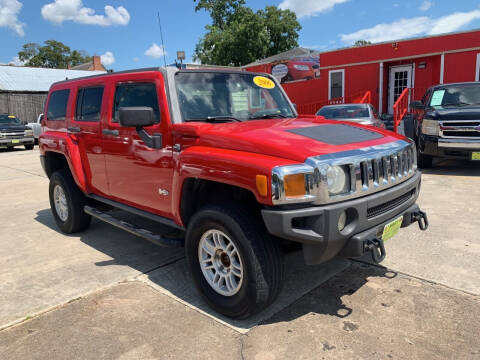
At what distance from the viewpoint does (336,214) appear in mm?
2561

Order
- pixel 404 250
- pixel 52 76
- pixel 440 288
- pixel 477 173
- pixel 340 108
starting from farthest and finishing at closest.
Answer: pixel 52 76
pixel 340 108
pixel 477 173
pixel 404 250
pixel 440 288

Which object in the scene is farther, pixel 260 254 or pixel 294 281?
pixel 294 281

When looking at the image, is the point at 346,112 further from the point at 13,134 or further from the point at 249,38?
the point at 249,38

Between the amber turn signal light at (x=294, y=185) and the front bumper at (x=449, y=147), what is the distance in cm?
644

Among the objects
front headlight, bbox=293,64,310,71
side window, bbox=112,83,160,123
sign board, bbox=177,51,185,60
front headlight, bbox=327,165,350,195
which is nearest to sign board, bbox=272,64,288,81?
front headlight, bbox=293,64,310,71

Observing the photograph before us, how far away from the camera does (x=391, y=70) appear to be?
17547mm

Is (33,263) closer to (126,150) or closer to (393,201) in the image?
(126,150)

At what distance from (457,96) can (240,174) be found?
7.77 m

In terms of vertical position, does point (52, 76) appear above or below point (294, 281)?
above

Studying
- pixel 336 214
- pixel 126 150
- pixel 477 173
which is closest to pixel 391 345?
pixel 336 214

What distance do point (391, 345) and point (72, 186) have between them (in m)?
4.00

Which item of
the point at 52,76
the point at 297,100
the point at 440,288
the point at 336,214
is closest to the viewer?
the point at 336,214

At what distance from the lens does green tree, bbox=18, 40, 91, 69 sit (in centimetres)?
7519

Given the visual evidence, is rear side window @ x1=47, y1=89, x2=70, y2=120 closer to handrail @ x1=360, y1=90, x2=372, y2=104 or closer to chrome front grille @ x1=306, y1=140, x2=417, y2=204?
chrome front grille @ x1=306, y1=140, x2=417, y2=204
